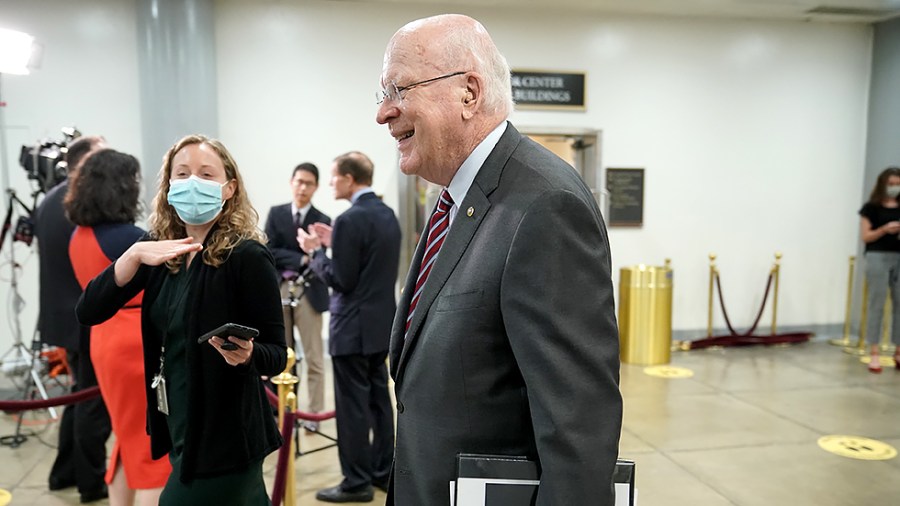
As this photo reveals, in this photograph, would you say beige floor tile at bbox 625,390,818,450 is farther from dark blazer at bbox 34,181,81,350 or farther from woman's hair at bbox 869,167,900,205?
dark blazer at bbox 34,181,81,350

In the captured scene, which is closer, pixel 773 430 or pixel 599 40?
pixel 773 430

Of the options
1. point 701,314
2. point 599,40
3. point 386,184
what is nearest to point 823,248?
point 701,314

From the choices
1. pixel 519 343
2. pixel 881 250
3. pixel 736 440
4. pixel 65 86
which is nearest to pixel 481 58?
pixel 519 343

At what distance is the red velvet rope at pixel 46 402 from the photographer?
3.17m

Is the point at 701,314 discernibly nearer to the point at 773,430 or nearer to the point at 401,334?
the point at 773,430

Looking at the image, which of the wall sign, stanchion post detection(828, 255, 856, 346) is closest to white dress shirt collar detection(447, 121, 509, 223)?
the wall sign

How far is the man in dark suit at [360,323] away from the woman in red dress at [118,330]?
1.22 metres

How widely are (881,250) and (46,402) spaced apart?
7.19m

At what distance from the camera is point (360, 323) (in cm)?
393

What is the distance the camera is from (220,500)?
215 centimetres

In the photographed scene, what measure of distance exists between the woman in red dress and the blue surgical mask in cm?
75

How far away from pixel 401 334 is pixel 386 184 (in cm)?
586

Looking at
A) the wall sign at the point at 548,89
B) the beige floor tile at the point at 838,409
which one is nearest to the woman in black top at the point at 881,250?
the beige floor tile at the point at 838,409

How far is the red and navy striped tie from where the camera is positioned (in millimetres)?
1595
